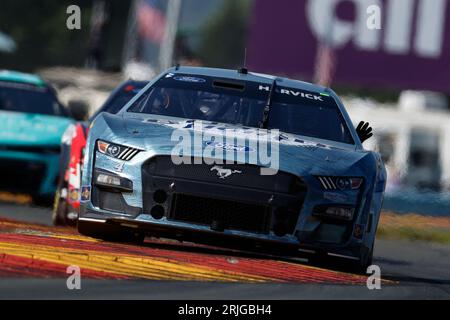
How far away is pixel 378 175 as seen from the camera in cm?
925

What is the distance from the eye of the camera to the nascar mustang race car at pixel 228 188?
8688 millimetres

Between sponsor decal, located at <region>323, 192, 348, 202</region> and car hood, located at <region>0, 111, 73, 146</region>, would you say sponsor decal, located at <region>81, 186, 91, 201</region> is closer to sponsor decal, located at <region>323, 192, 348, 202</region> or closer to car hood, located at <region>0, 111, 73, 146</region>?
sponsor decal, located at <region>323, 192, 348, 202</region>

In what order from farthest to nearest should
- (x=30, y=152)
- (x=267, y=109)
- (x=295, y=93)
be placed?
(x=30, y=152), (x=295, y=93), (x=267, y=109)

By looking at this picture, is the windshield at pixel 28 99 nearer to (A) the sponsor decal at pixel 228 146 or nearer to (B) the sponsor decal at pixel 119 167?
(B) the sponsor decal at pixel 119 167

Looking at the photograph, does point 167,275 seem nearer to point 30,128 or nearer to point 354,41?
point 30,128

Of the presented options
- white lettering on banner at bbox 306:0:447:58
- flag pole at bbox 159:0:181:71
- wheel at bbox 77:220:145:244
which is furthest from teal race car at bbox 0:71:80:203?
white lettering on banner at bbox 306:0:447:58

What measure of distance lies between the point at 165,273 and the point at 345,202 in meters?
1.50

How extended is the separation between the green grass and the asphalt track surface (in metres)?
6.85

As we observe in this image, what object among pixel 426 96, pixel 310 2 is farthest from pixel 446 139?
pixel 310 2

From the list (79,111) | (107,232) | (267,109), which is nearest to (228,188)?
(107,232)

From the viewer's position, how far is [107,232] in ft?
29.8

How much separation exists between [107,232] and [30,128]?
662 cm

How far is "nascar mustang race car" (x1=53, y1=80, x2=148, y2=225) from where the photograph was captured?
11.7 metres
